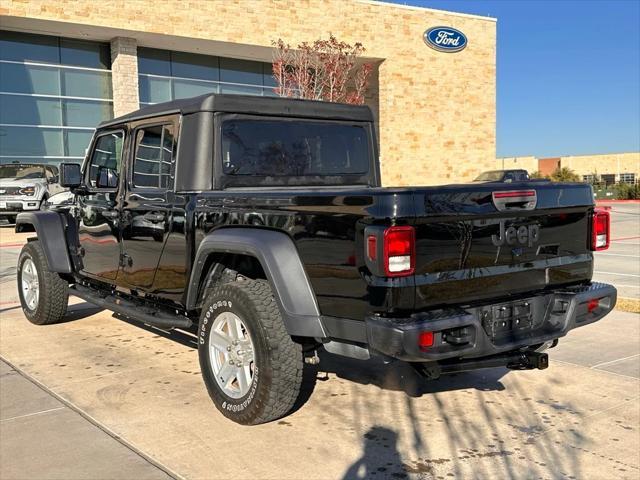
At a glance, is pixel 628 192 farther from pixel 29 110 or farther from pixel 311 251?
pixel 311 251

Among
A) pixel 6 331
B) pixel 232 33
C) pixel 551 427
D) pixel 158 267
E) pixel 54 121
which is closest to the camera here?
pixel 551 427

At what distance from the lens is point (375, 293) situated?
3311 millimetres

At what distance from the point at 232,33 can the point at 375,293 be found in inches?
909

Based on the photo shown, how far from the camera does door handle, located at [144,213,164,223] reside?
4.67 metres

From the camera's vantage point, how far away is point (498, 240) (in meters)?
3.67

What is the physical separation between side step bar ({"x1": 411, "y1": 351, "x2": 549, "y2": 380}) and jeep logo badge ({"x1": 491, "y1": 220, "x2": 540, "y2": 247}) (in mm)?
654

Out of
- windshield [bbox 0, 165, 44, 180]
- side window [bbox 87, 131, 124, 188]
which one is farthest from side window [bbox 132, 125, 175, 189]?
windshield [bbox 0, 165, 44, 180]

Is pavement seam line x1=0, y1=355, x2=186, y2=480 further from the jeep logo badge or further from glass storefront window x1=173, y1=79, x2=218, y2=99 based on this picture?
glass storefront window x1=173, y1=79, x2=218, y2=99

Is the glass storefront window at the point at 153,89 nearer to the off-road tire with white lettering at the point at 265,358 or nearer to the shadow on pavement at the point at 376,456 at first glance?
the off-road tire with white lettering at the point at 265,358

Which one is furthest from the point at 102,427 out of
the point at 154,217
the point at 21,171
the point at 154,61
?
the point at 154,61

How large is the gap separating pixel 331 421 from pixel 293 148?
2.02 m

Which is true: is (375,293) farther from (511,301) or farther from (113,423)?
(113,423)

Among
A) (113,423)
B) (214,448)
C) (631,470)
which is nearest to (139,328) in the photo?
(113,423)

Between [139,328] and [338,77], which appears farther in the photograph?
[338,77]
